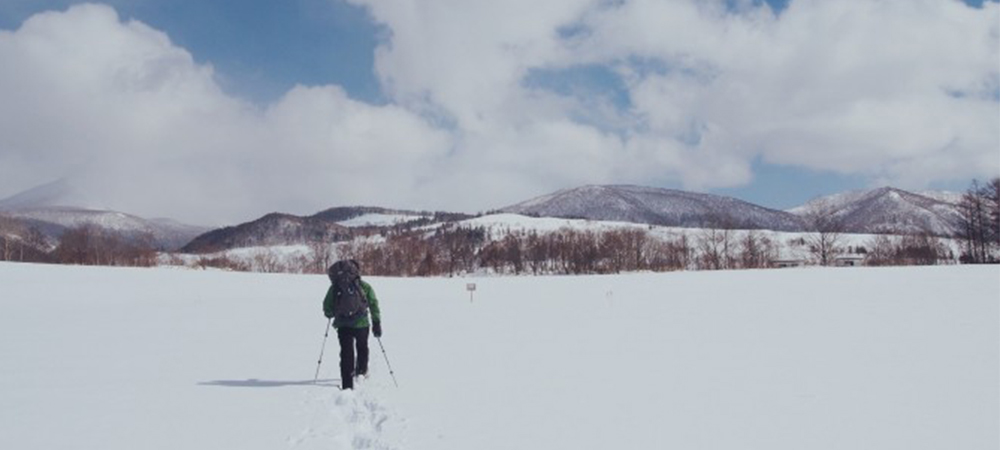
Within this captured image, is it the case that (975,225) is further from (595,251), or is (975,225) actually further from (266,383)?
(266,383)

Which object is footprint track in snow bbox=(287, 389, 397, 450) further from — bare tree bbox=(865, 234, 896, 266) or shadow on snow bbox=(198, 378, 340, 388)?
bare tree bbox=(865, 234, 896, 266)

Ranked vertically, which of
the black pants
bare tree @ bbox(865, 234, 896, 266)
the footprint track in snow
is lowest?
the footprint track in snow

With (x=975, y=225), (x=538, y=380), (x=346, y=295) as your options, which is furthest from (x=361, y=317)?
(x=975, y=225)

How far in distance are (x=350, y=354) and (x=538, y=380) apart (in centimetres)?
284

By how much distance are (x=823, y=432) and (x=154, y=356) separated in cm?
1256

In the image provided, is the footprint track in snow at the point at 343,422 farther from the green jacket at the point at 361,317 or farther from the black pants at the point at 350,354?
the green jacket at the point at 361,317

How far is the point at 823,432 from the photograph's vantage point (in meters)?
6.64

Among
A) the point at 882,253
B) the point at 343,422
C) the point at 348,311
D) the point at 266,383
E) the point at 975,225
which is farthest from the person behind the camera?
the point at 882,253

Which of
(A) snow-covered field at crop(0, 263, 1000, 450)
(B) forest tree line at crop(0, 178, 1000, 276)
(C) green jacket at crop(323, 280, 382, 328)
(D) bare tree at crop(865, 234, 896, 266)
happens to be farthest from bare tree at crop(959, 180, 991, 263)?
(C) green jacket at crop(323, 280, 382, 328)

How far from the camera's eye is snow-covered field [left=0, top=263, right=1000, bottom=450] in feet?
22.1

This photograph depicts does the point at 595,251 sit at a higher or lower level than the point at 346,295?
higher

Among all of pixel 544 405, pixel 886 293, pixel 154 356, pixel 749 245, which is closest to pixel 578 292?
pixel 886 293

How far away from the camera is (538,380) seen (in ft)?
32.3

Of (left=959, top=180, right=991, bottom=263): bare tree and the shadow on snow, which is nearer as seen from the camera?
the shadow on snow
